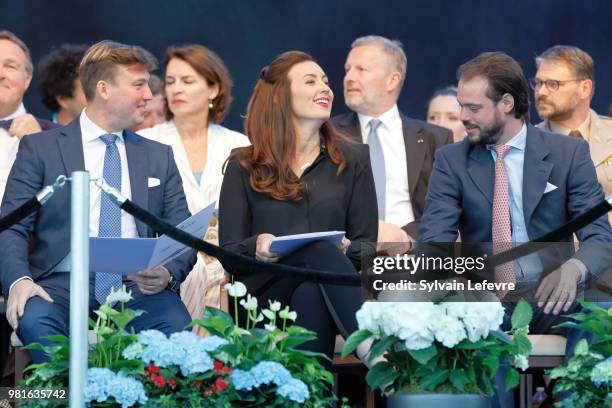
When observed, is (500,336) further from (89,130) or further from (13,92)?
(13,92)

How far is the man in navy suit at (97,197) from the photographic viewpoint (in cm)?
517

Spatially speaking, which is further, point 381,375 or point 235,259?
point 235,259

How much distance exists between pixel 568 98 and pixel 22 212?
3.19 metres

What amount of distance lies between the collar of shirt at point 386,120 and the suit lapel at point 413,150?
49mm

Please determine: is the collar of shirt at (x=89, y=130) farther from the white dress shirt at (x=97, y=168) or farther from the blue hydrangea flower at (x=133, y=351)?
the blue hydrangea flower at (x=133, y=351)

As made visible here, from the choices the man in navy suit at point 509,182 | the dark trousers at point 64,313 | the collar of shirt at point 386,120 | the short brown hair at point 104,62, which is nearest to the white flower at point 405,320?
the dark trousers at point 64,313

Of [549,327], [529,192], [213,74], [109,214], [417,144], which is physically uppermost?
[213,74]

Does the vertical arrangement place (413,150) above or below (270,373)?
above

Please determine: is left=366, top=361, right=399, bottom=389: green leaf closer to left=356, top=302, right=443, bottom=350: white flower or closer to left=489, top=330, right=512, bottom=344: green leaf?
left=356, top=302, right=443, bottom=350: white flower

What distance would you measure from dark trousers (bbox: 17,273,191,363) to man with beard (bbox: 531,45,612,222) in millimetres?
2345

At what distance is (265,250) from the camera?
5.17m

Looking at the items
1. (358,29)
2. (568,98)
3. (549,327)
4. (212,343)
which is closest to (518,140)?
(549,327)

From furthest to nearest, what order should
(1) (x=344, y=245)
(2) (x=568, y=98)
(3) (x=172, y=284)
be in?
(2) (x=568, y=98), (3) (x=172, y=284), (1) (x=344, y=245)

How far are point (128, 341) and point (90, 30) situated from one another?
4.60 meters
